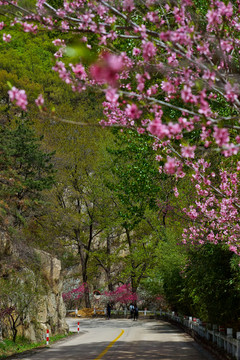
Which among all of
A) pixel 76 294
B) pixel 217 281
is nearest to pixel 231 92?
pixel 217 281

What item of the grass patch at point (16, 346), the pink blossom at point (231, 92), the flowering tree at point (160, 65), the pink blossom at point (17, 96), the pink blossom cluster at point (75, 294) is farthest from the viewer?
the pink blossom cluster at point (75, 294)

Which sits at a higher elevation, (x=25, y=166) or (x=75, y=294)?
(x=25, y=166)

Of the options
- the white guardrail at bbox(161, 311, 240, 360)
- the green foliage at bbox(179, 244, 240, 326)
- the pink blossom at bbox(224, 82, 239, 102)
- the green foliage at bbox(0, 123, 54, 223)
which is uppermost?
the green foliage at bbox(0, 123, 54, 223)

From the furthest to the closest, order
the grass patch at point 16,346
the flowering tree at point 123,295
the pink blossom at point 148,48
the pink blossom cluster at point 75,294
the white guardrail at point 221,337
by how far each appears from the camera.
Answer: the pink blossom cluster at point 75,294, the flowering tree at point 123,295, the grass patch at point 16,346, the white guardrail at point 221,337, the pink blossom at point 148,48

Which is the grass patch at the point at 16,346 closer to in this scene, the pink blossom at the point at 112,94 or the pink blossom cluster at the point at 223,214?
the pink blossom cluster at the point at 223,214

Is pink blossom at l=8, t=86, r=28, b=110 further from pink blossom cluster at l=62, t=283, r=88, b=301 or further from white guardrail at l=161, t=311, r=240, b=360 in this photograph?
pink blossom cluster at l=62, t=283, r=88, b=301

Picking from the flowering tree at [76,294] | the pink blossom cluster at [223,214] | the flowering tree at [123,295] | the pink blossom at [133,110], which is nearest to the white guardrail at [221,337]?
the pink blossom cluster at [223,214]

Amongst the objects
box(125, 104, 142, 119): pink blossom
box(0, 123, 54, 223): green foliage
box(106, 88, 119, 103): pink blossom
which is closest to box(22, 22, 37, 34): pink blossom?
box(106, 88, 119, 103): pink blossom

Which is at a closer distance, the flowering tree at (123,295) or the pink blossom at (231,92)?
the pink blossom at (231,92)

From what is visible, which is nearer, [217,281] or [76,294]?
[217,281]

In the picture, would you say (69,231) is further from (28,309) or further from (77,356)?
(77,356)

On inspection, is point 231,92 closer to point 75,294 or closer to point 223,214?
point 223,214

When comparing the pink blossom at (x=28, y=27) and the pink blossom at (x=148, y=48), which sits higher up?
the pink blossom at (x=28, y=27)

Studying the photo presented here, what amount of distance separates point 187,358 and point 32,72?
52.3m
